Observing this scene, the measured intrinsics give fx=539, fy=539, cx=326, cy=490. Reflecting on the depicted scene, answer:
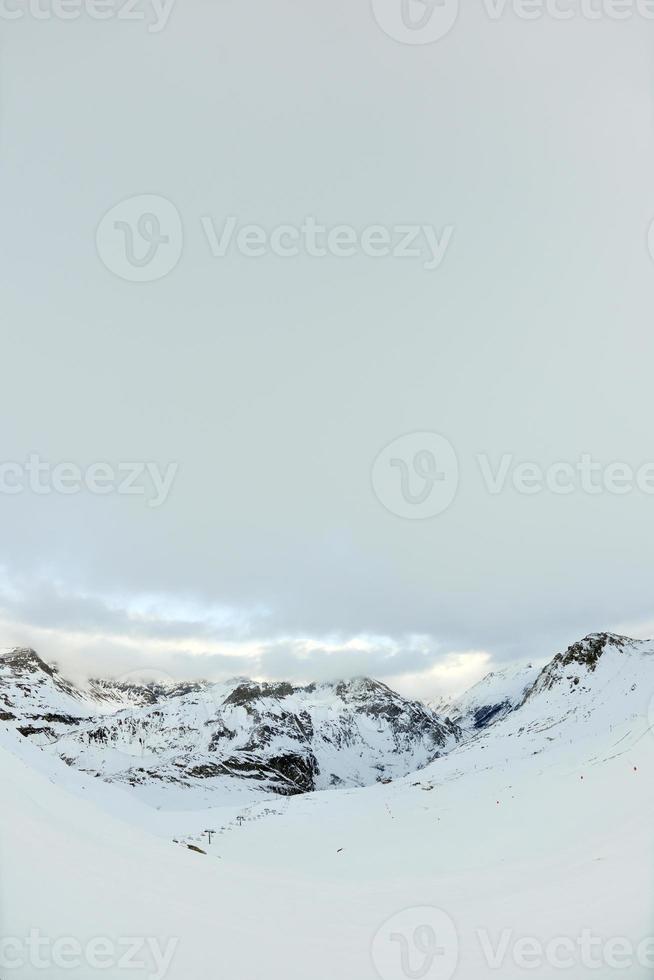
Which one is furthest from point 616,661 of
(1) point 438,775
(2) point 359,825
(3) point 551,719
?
(2) point 359,825

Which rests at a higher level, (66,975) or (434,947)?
(66,975)

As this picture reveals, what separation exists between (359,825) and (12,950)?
28.8 metres

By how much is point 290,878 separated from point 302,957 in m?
4.23

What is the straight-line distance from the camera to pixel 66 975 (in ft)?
15.9

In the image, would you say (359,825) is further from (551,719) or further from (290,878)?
(551,719)

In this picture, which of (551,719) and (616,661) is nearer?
(551,719)

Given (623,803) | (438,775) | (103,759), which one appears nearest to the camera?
(623,803)

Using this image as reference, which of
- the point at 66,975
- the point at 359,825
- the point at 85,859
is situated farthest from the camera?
the point at 359,825

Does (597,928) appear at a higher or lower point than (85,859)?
lower

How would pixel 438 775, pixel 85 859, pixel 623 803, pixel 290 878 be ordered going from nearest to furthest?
pixel 85 859, pixel 290 878, pixel 623 803, pixel 438 775

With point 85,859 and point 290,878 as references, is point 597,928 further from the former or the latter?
point 85,859

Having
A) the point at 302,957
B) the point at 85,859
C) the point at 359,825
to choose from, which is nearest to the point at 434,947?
the point at 302,957

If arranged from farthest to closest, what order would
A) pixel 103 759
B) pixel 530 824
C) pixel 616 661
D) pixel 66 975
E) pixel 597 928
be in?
pixel 103 759
pixel 616 661
pixel 530 824
pixel 597 928
pixel 66 975

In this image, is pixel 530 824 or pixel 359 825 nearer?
pixel 530 824
